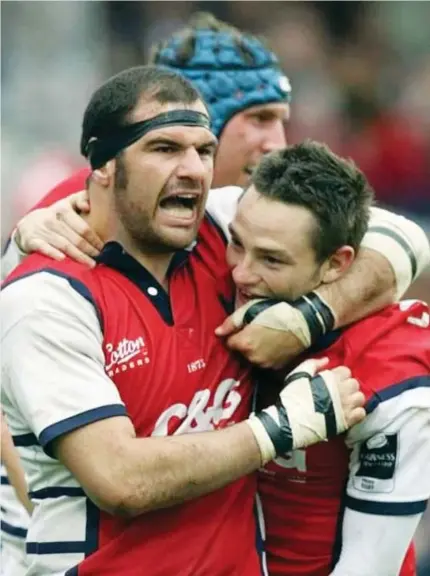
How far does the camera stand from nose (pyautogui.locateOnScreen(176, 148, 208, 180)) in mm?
3449

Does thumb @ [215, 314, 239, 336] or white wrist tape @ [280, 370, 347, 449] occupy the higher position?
thumb @ [215, 314, 239, 336]

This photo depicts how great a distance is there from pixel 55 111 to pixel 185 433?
17.4 feet

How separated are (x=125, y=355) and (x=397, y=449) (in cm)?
69

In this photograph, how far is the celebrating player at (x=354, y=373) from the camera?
11.1ft

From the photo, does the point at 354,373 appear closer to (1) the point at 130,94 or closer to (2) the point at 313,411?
(2) the point at 313,411

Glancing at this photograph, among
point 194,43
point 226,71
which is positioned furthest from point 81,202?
point 194,43

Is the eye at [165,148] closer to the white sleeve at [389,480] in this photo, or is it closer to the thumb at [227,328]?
the thumb at [227,328]

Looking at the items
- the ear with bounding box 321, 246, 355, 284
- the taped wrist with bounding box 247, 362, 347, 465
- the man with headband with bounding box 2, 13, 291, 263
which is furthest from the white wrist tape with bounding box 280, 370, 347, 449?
the man with headband with bounding box 2, 13, 291, 263

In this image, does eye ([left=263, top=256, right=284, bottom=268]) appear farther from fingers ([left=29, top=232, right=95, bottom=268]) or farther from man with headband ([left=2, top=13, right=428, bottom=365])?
fingers ([left=29, top=232, right=95, bottom=268])

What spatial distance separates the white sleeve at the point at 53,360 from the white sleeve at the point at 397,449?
0.62m

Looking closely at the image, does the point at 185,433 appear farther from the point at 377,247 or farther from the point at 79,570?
the point at 377,247

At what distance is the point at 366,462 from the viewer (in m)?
3.45

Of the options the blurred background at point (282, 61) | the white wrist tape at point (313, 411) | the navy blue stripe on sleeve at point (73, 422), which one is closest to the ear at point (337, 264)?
the white wrist tape at point (313, 411)

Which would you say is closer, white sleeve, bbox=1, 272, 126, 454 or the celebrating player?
white sleeve, bbox=1, 272, 126, 454
